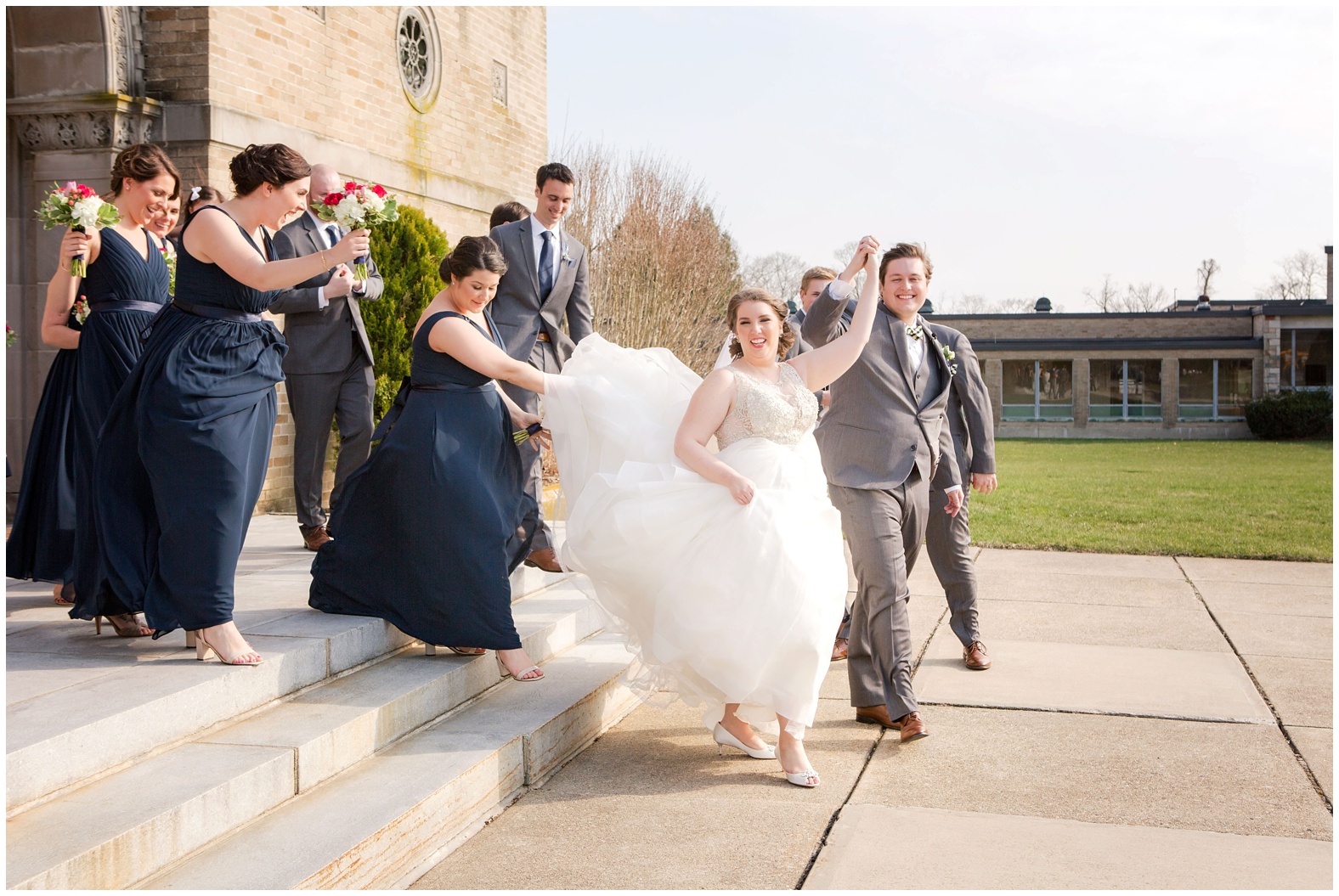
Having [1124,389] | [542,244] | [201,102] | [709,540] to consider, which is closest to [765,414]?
[709,540]

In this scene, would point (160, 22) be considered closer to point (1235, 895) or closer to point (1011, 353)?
point (1235, 895)

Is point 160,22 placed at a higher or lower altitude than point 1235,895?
higher

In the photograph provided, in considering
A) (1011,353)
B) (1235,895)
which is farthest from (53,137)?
(1011,353)

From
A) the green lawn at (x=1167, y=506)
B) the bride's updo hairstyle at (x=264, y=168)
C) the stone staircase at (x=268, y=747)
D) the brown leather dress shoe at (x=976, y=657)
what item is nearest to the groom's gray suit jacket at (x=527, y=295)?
the stone staircase at (x=268, y=747)

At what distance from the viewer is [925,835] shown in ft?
13.3

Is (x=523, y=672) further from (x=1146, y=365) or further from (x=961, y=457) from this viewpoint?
(x=1146, y=365)

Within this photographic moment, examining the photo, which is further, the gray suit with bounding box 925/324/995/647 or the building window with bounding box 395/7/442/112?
the building window with bounding box 395/7/442/112

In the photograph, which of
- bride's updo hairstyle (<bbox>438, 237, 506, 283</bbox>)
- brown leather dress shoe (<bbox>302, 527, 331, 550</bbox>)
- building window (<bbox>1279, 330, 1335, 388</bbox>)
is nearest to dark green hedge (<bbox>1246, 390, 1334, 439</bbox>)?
building window (<bbox>1279, 330, 1335, 388</bbox>)

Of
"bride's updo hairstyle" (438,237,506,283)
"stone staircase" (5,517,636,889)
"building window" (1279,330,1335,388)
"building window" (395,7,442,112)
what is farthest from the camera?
"building window" (1279,330,1335,388)

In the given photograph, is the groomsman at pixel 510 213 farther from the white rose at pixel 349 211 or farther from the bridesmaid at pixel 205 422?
the bridesmaid at pixel 205 422

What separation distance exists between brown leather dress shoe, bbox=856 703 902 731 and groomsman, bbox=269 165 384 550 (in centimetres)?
331

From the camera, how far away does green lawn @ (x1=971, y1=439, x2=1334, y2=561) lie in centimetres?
1182

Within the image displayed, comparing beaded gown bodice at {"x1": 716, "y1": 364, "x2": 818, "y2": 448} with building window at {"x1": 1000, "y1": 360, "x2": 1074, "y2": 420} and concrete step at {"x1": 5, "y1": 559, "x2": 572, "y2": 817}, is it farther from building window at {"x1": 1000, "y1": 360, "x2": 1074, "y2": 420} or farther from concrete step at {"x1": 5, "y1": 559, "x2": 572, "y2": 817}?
building window at {"x1": 1000, "y1": 360, "x2": 1074, "y2": 420}

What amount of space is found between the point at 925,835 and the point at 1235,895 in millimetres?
982
